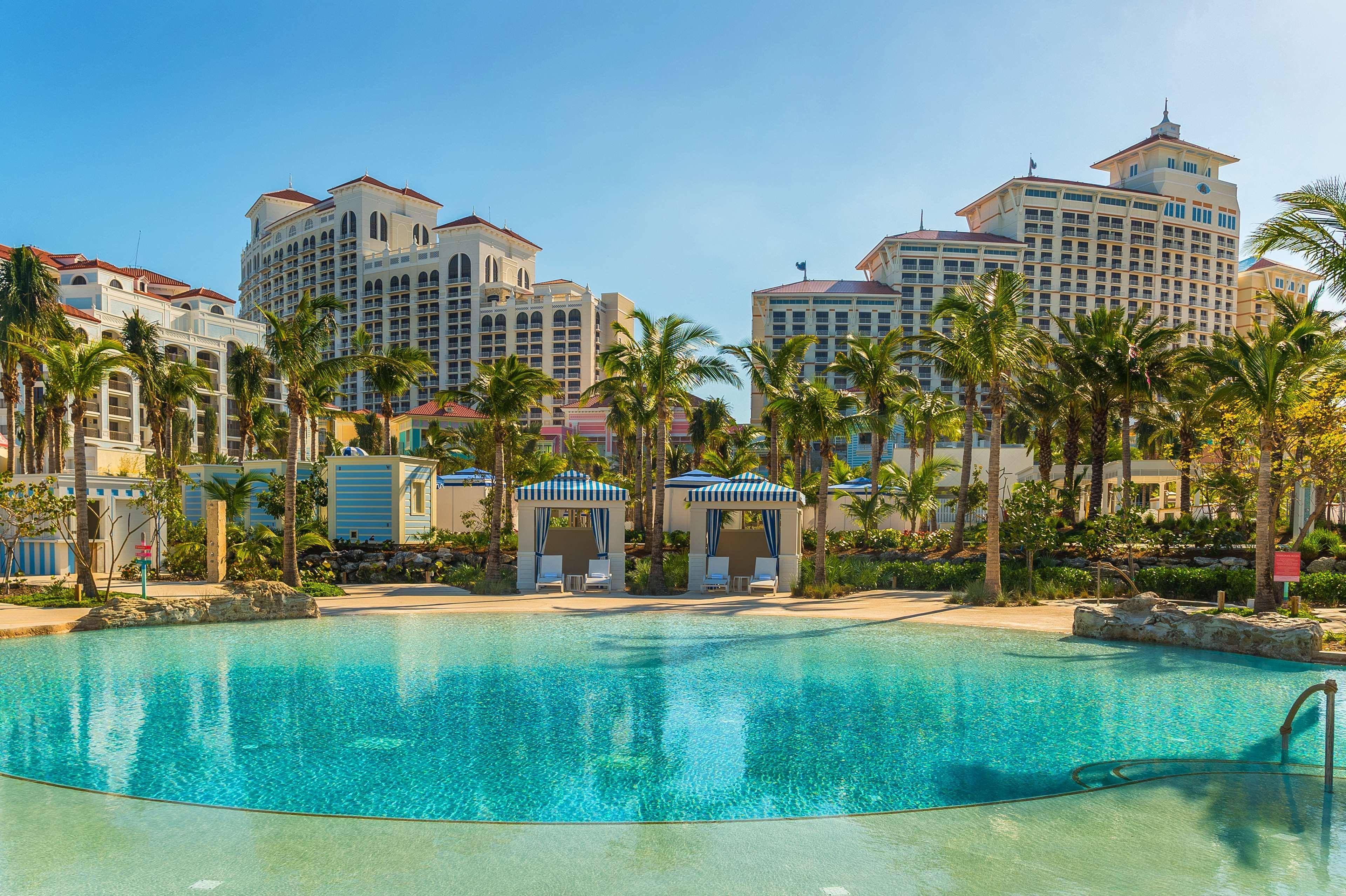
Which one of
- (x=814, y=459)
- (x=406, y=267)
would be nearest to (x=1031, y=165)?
(x=814, y=459)

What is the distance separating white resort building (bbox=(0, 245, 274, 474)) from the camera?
201ft

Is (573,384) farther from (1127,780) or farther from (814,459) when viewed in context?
(1127,780)

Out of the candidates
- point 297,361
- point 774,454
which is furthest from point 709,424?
point 297,361

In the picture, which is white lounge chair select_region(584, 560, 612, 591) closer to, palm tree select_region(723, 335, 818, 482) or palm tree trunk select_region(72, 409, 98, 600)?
palm tree select_region(723, 335, 818, 482)

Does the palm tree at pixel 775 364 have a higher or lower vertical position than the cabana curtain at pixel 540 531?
higher

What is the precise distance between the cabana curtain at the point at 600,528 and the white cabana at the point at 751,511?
A: 7.09 ft

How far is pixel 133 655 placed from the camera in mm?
12461

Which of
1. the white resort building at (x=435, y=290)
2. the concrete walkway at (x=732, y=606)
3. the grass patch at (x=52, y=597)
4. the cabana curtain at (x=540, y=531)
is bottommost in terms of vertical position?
the concrete walkway at (x=732, y=606)

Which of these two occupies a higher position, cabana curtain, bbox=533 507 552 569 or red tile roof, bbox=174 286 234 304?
red tile roof, bbox=174 286 234 304

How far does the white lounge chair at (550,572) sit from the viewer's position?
831 inches

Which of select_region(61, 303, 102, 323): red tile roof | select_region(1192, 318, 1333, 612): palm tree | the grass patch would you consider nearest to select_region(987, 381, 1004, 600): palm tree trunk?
select_region(1192, 318, 1333, 612): palm tree

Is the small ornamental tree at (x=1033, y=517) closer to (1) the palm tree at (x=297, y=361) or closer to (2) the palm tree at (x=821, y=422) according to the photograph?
(2) the palm tree at (x=821, y=422)

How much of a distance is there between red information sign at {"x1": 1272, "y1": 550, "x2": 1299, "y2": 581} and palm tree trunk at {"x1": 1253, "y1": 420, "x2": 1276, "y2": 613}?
0.49 metres

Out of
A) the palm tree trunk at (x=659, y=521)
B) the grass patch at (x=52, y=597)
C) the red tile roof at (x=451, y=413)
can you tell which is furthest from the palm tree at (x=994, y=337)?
the red tile roof at (x=451, y=413)
